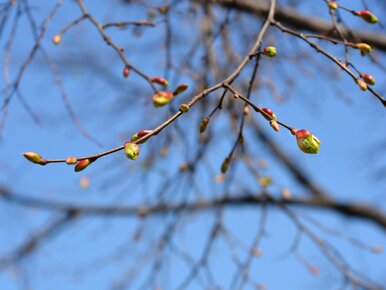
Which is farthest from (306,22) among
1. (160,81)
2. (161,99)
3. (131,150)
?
(131,150)

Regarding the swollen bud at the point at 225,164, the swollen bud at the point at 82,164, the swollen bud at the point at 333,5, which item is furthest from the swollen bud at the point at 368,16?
the swollen bud at the point at 82,164

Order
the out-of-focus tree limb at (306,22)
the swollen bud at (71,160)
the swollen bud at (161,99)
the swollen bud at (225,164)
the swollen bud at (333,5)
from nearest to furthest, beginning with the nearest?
the swollen bud at (71,160), the swollen bud at (161,99), the swollen bud at (225,164), the swollen bud at (333,5), the out-of-focus tree limb at (306,22)

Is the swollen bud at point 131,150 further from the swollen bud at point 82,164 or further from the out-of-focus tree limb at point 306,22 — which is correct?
the out-of-focus tree limb at point 306,22

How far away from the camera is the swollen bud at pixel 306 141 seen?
80cm

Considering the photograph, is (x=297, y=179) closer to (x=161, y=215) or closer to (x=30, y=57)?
(x=161, y=215)

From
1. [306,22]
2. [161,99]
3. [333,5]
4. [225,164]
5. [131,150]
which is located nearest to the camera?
[131,150]

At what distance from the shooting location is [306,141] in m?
0.81

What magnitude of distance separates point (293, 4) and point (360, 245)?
1699 mm

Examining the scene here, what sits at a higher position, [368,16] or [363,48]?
[368,16]

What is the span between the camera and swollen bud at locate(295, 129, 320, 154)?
31.7 inches

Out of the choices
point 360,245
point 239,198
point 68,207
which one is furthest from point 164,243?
point 68,207

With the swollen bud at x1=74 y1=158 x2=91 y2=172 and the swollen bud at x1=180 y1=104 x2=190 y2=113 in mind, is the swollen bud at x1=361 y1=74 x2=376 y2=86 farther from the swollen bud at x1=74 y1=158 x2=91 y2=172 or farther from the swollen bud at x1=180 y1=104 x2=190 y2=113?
the swollen bud at x1=74 y1=158 x2=91 y2=172

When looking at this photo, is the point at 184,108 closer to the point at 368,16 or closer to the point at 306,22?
the point at 368,16

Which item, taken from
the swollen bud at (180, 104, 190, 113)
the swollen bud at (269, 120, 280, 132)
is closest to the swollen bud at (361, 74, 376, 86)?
the swollen bud at (269, 120, 280, 132)
